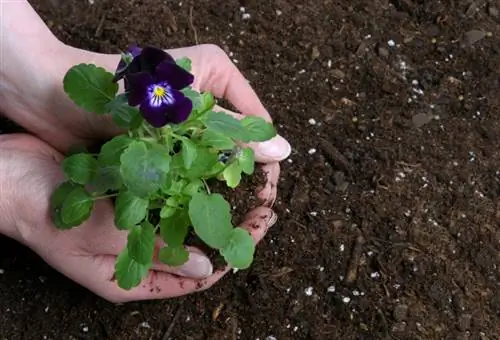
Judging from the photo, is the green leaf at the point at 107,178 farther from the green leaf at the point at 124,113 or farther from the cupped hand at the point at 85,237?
the cupped hand at the point at 85,237

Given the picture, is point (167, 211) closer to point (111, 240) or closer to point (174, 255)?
point (174, 255)

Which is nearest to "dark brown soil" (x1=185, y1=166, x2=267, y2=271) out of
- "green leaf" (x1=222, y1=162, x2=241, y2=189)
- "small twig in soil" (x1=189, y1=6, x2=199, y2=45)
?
"green leaf" (x1=222, y1=162, x2=241, y2=189)

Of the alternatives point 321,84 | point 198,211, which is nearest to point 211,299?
point 198,211

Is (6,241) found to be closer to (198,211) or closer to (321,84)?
(198,211)

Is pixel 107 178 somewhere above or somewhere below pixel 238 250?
above

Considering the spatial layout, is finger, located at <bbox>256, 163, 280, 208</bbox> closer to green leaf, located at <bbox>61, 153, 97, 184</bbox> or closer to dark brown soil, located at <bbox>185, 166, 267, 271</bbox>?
dark brown soil, located at <bbox>185, 166, 267, 271</bbox>

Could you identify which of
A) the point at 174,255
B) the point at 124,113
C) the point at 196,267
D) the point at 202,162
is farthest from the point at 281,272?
the point at 124,113

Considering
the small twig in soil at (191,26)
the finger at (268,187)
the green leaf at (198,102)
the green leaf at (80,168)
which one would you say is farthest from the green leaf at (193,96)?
the small twig in soil at (191,26)
